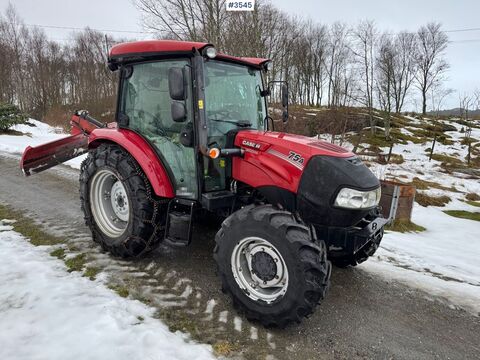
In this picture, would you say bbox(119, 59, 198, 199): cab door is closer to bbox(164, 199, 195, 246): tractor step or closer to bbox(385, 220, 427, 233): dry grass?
bbox(164, 199, 195, 246): tractor step

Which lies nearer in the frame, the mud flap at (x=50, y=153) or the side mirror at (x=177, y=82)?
the side mirror at (x=177, y=82)

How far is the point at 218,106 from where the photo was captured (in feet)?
10.7

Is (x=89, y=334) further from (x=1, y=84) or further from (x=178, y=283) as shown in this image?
(x=1, y=84)

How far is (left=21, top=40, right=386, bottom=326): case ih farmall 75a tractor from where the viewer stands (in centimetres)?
258

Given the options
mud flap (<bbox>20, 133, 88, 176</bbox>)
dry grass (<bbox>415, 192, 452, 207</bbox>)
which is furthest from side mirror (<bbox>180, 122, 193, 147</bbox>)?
dry grass (<bbox>415, 192, 452, 207</bbox>)

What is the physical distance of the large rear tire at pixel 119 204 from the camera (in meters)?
3.34

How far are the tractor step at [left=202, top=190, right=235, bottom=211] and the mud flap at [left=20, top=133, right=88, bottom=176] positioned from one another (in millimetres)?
2817

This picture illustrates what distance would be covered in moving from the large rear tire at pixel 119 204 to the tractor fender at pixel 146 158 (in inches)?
3.9

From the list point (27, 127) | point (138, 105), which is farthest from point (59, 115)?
point (138, 105)

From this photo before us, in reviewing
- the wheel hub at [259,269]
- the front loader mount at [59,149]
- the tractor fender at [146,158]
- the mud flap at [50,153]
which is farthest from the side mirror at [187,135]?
the mud flap at [50,153]

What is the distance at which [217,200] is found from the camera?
320 cm

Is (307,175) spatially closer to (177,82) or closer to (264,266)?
(264,266)

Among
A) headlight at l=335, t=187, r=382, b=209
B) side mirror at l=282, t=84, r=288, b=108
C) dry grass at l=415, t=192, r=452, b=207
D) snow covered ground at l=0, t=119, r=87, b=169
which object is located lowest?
dry grass at l=415, t=192, r=452, b=207

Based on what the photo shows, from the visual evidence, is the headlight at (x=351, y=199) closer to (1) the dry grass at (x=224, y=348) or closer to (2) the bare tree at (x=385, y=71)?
(1) the dry grass at (x=224, y=348)
